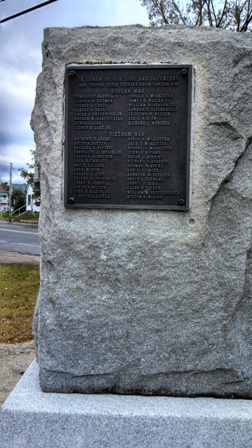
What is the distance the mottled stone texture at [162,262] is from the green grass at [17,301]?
10.4 ft

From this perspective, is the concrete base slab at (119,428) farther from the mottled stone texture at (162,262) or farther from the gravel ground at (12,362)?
the gravel ground at (12,362)

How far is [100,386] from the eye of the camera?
3309mm

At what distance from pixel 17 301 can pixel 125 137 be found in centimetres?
531

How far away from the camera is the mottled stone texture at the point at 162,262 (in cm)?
324

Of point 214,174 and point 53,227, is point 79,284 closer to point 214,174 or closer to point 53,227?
point 53,227

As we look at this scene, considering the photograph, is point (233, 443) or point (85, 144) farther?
point (85, 144)

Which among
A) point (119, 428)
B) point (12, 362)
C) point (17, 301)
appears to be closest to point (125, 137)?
point (119, 428)

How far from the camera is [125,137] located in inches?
133

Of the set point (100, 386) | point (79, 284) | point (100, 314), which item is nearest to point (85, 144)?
point (79, 284)

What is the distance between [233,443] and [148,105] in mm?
2320

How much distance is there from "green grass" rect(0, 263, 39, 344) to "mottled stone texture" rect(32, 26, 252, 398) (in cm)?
318

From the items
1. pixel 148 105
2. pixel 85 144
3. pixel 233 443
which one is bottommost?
pixel 233 443

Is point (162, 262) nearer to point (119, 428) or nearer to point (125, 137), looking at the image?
point (125, 137)

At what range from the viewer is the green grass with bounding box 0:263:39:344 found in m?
6.43
